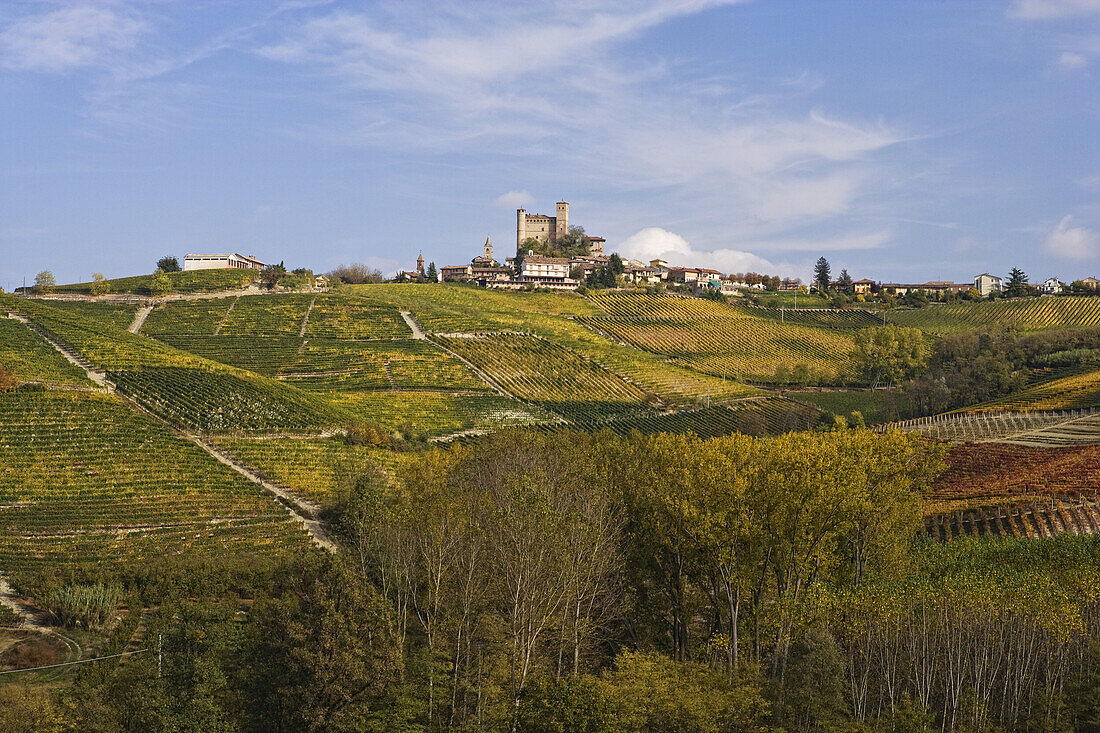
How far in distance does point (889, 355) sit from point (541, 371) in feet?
175

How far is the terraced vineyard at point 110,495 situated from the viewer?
47938 millimetres

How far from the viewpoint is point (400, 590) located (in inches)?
1478

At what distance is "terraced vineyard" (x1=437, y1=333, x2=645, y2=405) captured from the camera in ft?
319

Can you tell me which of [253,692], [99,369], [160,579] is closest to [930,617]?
Result: [253,692]

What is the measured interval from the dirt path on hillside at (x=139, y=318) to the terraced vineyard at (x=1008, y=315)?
119 metres

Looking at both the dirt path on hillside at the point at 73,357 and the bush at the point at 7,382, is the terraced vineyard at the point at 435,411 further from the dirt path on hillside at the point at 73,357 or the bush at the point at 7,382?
the bush at the point at 7,382

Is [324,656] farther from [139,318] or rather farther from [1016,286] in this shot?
[1016,286]

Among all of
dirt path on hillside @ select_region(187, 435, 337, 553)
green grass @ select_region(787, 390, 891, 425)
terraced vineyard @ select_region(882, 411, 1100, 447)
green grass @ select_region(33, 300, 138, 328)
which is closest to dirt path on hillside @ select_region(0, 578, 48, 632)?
dirt path on hillside @ select_region(187, 435, 337, 553)

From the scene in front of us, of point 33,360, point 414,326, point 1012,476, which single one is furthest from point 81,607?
point 414,326

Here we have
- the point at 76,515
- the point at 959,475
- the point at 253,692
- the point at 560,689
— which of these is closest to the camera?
the point at 560,689

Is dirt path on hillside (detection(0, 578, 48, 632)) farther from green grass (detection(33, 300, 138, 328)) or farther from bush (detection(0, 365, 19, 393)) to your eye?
green grass (detection(33, 300, 138, 328))

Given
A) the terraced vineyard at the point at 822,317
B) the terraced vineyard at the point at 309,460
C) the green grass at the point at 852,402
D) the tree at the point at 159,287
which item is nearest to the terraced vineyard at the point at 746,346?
the green grass at the point at 852,402

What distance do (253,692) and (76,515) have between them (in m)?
24.5

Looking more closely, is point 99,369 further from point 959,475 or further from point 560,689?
point 959,475
